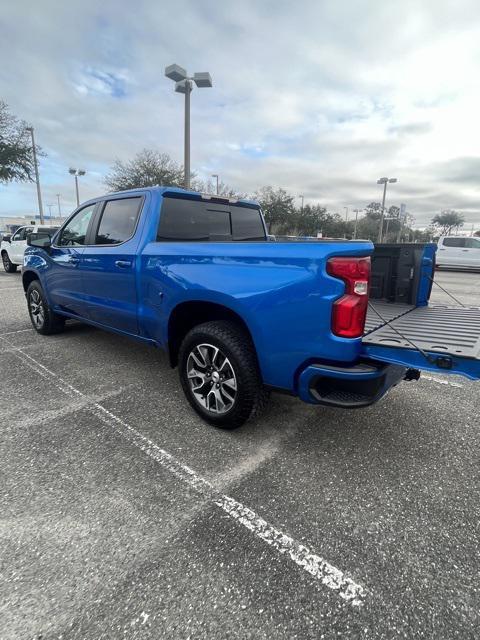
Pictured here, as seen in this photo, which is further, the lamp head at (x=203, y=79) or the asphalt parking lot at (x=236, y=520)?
the lamp head at (x=203, y=79)

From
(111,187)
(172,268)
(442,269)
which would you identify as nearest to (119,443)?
(172,268)

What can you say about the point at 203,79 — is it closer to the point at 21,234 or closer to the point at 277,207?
the point at 21,234

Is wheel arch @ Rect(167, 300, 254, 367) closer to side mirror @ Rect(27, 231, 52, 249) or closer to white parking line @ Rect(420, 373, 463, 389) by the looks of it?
white parking line @ Rect(420, 373, 463, 389)

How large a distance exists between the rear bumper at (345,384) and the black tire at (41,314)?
14.3ft

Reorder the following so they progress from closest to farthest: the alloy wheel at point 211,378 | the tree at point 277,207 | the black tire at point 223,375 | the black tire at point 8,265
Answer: the black tire at point 223,375, the alloy wheel at point 211,378, the black tire at point 8,265, the tree at point 277,207

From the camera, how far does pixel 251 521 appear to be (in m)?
2.07

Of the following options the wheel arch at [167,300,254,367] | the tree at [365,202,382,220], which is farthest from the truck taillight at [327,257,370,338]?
the tree at [365,202,382,220]

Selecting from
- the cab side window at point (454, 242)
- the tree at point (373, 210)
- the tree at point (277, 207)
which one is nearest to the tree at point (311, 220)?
the tree at point (277, 207)

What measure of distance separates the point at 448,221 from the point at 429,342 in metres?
90.5

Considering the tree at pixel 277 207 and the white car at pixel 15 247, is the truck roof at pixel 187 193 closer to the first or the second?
the white car at pixel 15 247

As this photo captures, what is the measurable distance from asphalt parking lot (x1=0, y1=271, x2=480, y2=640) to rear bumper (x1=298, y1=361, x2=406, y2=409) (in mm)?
550

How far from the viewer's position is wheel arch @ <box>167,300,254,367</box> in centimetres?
284

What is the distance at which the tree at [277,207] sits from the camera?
48.9 meters

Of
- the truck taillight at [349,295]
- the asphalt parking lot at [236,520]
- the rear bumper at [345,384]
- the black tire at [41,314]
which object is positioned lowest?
the asphalt parking lot at [236,520]
